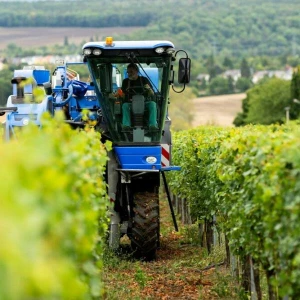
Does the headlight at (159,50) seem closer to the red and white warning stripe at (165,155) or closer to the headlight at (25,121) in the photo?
the red and white warning stripe at (165,155)

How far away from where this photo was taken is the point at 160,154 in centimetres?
1375

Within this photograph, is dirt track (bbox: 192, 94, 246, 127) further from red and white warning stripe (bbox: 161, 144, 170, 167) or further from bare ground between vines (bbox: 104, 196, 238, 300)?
bare ground between vines (bbox: 104, 196, 238, 300)

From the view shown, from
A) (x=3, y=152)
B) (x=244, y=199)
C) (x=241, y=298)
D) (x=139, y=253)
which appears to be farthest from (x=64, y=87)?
(x=3, y=152)

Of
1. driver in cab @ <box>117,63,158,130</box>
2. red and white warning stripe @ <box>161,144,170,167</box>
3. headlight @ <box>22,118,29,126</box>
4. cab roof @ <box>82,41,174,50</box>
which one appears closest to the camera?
cab roof @ <box>82,41,174,50</box>

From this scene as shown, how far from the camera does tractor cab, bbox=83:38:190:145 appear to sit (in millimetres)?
13523

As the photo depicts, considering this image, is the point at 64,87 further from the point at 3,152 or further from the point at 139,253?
the point at 3,152

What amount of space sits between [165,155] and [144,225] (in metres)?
1.35

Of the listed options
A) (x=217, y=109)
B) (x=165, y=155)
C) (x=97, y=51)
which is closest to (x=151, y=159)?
(x=165, y=155)

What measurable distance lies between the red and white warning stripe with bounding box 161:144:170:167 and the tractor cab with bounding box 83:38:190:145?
0.44 metres

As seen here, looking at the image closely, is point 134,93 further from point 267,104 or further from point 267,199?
point 267,104

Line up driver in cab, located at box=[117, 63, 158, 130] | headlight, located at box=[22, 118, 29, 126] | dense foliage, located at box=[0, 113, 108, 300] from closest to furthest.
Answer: dense foliage, located at box=[0, 113, 108, 300] < driver in cab, located at box=[117, 63, 158, 130] < headlight, located at box=[22, 118, 29, 126]

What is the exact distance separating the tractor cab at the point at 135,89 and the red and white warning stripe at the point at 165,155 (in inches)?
17.4

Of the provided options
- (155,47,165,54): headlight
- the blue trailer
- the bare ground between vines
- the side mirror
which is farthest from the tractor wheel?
(155,47,165,54): headlight

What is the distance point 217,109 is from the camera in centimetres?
10494
